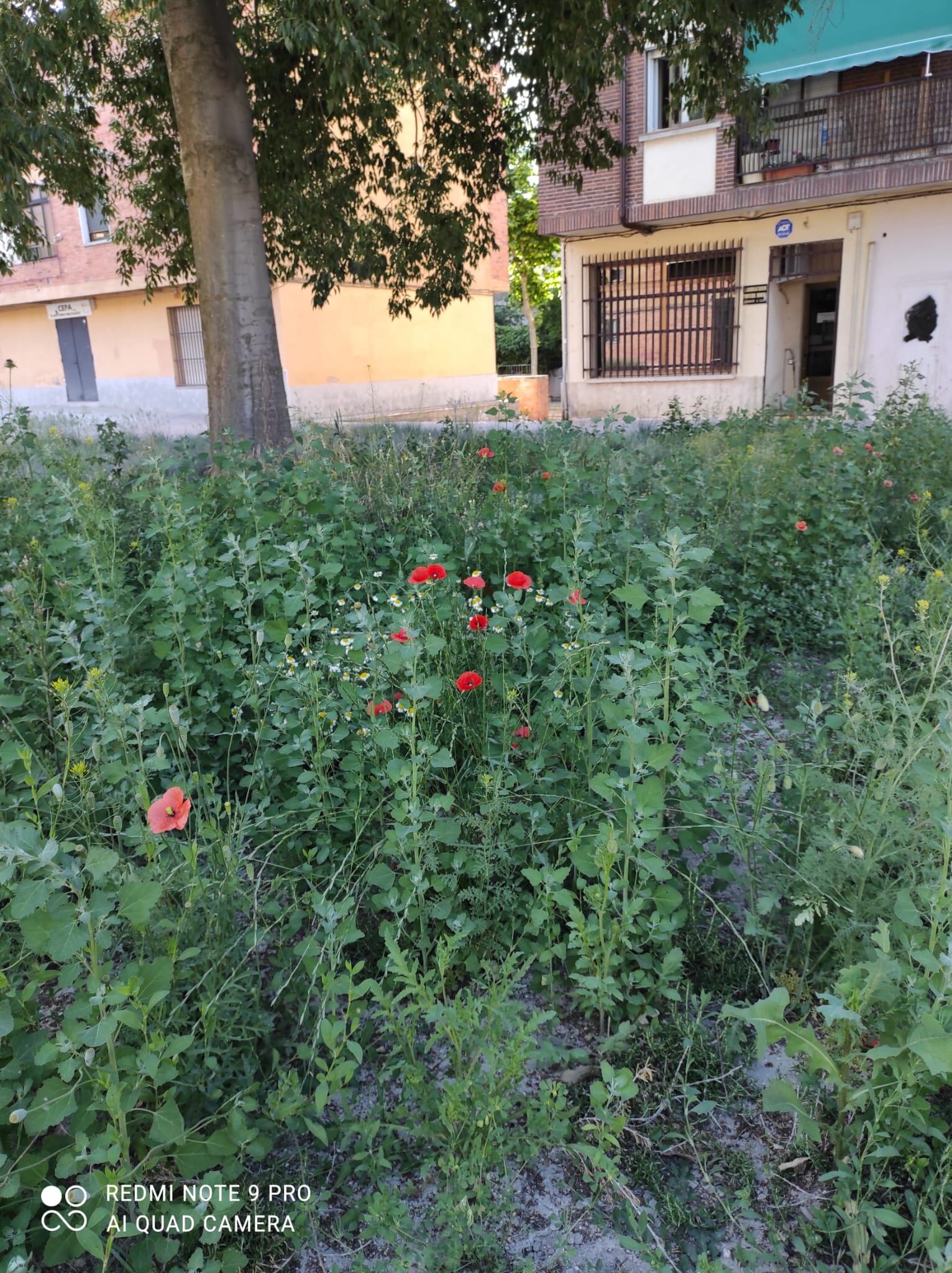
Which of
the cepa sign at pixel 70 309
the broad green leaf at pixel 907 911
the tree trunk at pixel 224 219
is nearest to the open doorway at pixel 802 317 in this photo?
the tree trunk at pixel 224 219

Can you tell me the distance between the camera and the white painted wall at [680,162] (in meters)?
14.6

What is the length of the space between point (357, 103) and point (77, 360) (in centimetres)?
1740

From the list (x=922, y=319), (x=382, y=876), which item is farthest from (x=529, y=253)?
(x=382, y=876)

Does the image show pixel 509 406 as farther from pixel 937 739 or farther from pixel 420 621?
pixel 937 739

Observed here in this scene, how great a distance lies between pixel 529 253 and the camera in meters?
30.7

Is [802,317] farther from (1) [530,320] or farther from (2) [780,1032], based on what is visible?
(2) [780,1032]

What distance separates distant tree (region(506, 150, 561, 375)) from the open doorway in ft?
40.1

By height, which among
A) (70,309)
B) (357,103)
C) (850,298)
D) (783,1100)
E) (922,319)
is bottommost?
(783,1100)

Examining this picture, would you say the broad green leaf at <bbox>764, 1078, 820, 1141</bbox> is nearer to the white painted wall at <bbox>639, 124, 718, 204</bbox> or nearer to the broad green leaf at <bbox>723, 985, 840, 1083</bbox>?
the broad green leaf at <bbox>723, 985, 840, 1083</bbox>

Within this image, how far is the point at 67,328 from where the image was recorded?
73.6ft

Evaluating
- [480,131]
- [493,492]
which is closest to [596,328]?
[480,131]

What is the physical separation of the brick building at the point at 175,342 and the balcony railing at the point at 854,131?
6038mm

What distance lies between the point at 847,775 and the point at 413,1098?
1.62 metres

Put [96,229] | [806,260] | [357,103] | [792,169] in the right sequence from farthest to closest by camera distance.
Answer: [96,229], [806,260], [792,169], [357,103]
